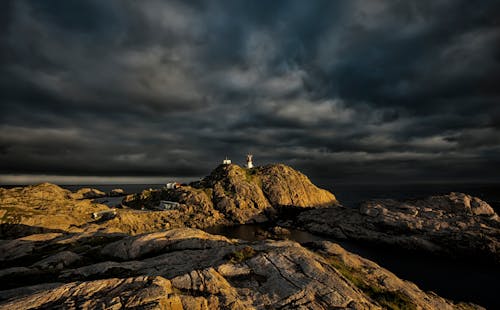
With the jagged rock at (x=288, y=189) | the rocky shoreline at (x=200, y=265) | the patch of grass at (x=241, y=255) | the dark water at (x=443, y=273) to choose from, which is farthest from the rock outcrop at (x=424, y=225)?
the patch of grass at (x=241, y=255)

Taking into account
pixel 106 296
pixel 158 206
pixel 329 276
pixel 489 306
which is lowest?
pixel 489 306

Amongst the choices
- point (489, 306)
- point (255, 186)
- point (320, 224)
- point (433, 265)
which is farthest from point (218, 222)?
point (489, 306)

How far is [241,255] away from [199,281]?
641 centimetres

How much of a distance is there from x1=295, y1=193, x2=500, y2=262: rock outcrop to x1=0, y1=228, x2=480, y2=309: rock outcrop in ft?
222

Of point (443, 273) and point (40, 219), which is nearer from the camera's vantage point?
point (40, 219)

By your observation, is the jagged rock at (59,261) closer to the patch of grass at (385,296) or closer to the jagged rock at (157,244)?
the jagged rock at (157,244)

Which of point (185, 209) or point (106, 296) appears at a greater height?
point (106, 296)

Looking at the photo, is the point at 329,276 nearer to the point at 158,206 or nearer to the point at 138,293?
the point at 138,293

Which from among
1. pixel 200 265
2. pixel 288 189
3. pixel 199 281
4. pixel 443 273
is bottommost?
pixel 443 273

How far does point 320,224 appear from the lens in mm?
104688

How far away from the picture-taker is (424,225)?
7900 centimetres

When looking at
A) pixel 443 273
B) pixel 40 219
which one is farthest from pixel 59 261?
pixel 443 273

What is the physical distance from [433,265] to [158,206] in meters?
131

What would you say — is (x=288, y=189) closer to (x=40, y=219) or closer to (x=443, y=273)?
(x=443, y=273)
